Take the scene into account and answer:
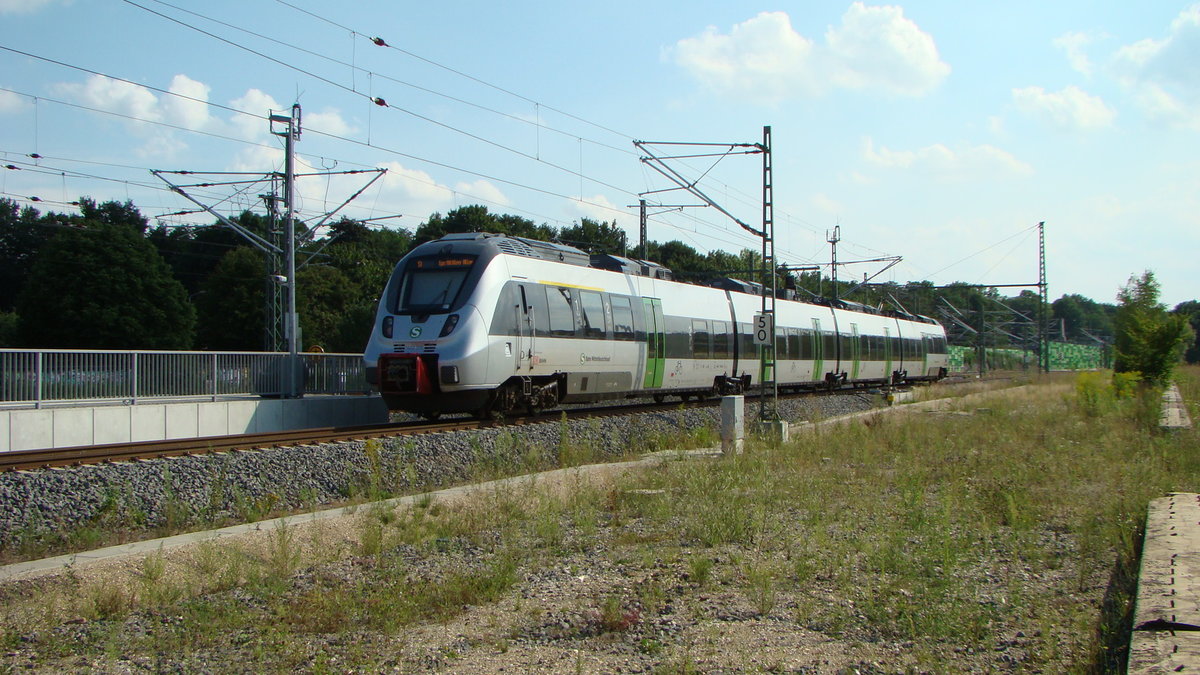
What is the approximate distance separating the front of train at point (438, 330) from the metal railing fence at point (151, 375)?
4.10 metres

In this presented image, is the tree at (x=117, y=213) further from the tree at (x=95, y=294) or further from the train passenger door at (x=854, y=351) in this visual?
the train passenger door at (x=854, y=351)

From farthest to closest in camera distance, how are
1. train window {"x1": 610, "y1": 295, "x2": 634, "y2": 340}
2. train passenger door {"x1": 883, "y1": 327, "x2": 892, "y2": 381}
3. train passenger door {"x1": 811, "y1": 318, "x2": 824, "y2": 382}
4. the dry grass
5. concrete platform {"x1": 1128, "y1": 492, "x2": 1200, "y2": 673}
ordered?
train passenger door {"x1": 883, "y1": 327, "x2": 892, "y2": 381}, train passenger door {"x1": 811, "y1": 318, "x2": 824, "y2": 382}, train window {"x1": 610, "y1": 295, "x2": 634, "y2": 340}, the dry grass, concrete platform {"x1": 1128, "y1": 492, "x2": 1200, "y2": 673}

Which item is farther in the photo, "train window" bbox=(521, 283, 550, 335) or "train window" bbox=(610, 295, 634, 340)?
"train window" bbox=(610, 295, 634, 340)

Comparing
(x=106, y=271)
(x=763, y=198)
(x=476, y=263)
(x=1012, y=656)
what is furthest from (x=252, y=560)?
(x=106, y=271)

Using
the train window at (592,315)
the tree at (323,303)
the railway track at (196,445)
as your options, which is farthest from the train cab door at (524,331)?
the tree at (323,303)

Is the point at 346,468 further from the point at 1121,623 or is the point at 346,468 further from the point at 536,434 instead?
the point at 1121,623

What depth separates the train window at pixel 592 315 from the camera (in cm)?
1945

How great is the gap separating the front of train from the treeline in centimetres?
1775

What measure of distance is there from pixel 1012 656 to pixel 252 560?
565 centimetres

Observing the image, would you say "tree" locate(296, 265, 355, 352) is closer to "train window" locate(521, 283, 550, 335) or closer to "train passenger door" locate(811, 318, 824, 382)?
"train passenger door" locate(811, 318, 824, 382)

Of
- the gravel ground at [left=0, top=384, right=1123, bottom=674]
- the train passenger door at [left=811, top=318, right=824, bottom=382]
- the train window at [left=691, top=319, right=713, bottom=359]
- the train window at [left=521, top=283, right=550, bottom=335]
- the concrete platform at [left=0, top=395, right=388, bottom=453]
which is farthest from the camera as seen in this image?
the train passenger door at [left=811, top=318, right=824, bottom=382]

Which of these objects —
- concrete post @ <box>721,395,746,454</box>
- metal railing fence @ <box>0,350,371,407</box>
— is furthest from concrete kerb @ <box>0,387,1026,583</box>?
metal railing fence @ <box>0,350,371,407</box>

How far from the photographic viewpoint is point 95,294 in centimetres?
5344

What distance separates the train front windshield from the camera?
1691 cm
